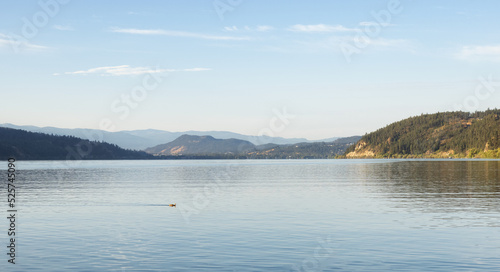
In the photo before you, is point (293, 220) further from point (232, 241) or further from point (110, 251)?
point (110, 251)

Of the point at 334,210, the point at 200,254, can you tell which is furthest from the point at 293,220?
the point at 200,254

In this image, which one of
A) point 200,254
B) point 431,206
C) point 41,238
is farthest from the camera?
point 431,206

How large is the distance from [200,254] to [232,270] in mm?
4821

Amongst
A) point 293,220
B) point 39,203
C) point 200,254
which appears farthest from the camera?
point 39,203

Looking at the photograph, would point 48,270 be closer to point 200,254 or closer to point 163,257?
point 163,257

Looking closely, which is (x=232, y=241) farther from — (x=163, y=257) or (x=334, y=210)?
(x=334, y=210)

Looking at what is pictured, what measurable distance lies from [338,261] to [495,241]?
13.1 meters

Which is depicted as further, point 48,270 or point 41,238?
point 41,238

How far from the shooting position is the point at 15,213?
2124 inches

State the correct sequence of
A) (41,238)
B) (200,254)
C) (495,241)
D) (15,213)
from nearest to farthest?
(200,254)
(495,241)
(41,238)
(15,213)

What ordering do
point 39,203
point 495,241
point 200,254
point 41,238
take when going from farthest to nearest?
point 39,203, point 41,238, point 495,241, point 200,254

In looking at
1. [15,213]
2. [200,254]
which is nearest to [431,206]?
[200,254]

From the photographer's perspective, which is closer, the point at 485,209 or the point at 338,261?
the point at 338,261

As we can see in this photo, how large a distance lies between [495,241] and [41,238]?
3245 centimetres
